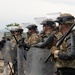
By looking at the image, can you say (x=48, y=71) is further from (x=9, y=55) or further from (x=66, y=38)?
(x=9, y=55)

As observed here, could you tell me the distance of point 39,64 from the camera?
707 cm

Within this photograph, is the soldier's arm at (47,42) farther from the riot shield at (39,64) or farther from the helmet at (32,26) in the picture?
the helmet at (32,26)

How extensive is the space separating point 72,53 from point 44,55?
1.22m

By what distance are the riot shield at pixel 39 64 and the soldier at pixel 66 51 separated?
1.84ft

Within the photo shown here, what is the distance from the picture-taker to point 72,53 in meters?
5.88

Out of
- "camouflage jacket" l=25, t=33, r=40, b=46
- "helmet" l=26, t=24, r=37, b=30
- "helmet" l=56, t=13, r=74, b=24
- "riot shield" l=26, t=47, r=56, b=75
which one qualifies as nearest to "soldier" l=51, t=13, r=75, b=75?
"helmet" l=56, t=13, r=74, b=24

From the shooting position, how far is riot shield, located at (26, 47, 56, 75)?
7.04 metres

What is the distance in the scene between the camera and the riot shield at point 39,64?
23.1 ft

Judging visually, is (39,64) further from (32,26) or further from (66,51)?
(32,26)

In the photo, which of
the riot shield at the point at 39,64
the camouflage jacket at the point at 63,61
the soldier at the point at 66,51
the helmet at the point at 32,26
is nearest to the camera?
the soldier at the point at 66,51

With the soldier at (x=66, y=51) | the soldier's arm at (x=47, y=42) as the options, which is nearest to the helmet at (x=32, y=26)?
the soldier's arm at (x=47, y=42)

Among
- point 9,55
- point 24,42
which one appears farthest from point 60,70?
point 9,55

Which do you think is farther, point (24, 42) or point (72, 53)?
point (24, 42)

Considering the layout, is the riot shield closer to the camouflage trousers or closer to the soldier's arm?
the soldier's arm
